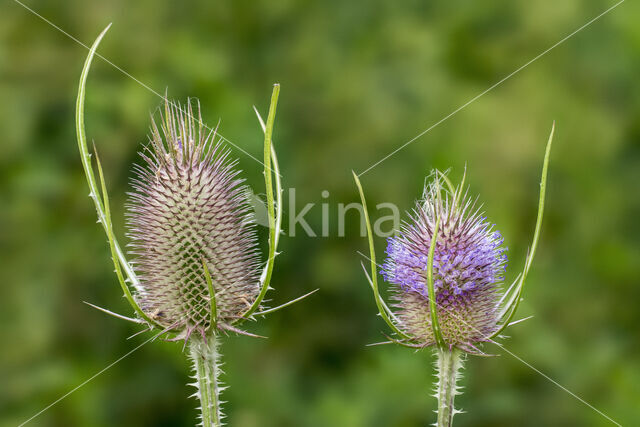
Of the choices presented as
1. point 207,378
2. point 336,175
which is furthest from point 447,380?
point 336,175

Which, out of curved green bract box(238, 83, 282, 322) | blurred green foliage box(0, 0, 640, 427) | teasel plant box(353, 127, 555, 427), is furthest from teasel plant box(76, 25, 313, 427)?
blurred green foliage box(0, 0, 640, 427)

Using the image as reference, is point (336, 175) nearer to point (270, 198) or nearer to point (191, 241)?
point (191, 241)

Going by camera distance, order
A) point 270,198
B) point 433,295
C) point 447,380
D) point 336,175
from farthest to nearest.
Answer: point 336,175
point 447,380
point 433,295
point 270,198

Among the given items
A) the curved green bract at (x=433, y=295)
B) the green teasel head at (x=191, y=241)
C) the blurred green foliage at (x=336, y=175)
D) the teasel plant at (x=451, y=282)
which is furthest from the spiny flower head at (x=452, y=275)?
the blurred green foliage at (x=336, y=175)

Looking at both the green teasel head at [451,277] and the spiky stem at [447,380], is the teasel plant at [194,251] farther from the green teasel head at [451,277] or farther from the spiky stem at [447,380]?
the spiky stem at [447,380]

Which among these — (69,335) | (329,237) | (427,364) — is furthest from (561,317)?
(69,335)

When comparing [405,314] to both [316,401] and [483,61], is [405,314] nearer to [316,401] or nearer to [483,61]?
[316,401]
